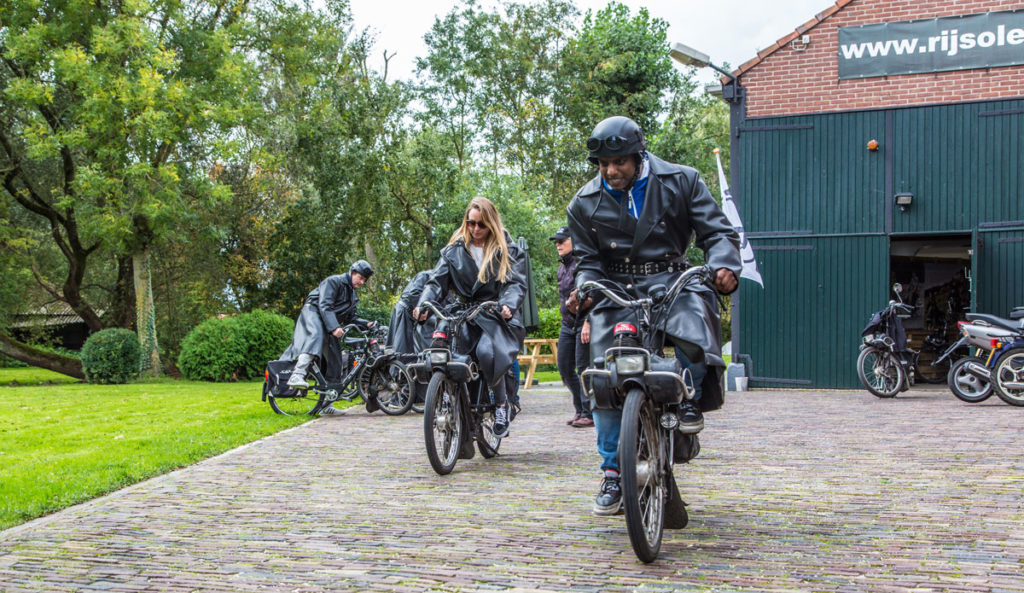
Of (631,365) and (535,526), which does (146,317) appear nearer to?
(535,526)

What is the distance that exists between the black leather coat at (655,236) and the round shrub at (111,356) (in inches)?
777

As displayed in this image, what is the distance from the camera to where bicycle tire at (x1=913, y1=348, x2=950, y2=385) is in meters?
15.6

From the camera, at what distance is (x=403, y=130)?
2912 centimetres

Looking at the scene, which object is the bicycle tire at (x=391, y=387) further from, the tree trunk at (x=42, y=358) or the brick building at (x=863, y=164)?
the tree trunk at (x=42, y=358)

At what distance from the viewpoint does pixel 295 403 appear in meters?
12.6

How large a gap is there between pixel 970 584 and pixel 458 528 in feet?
7.43

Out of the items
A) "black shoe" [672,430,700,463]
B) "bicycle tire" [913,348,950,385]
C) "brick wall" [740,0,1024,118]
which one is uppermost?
"brick wall" [740,0,1024,118]

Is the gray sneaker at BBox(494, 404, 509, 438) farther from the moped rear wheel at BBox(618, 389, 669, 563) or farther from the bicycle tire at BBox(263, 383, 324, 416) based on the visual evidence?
the bicycle tire at BBox(263, 383, 324, 416)

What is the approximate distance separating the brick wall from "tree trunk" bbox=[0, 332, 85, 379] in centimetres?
2092

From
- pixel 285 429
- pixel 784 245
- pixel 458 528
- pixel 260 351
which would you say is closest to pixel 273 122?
pixel 260 351

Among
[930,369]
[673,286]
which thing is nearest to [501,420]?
[673,286]

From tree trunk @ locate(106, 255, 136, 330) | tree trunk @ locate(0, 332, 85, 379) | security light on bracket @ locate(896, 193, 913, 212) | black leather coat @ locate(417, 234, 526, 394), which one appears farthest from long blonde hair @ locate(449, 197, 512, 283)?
tree trunk @ locate(0, 332, 85, 379)

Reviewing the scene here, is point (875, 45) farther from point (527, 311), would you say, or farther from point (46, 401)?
point (46, 401)

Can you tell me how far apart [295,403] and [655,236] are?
29.6 ft
